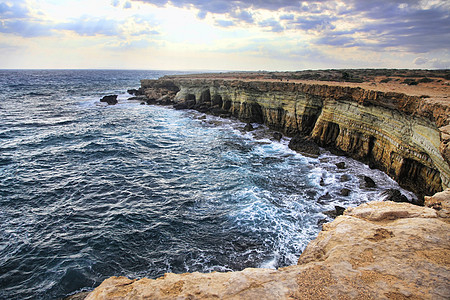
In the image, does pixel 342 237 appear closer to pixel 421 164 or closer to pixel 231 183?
pixel 231 183

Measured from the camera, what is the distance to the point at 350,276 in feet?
18.1

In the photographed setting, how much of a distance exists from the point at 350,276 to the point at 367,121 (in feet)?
61.8

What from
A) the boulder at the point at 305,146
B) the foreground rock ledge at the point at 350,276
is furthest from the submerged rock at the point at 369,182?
the foreground rock ledge at the point at 350,276

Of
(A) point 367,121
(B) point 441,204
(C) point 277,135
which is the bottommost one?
(C) point 277,135

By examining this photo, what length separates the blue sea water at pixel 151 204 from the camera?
10977 mm

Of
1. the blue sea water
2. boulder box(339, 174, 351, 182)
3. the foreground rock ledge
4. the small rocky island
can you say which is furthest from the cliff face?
the foreground rock ledge

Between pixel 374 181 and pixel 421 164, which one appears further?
pixel 374 181

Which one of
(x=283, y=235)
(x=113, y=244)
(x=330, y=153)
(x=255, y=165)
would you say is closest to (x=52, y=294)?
(x=113, y=244)

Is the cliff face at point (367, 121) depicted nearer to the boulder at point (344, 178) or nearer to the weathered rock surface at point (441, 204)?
the weathered rock surface at point (441, 204)

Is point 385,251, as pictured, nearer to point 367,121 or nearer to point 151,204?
point 151,204

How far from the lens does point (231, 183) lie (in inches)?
727

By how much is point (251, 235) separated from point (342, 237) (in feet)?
21.3

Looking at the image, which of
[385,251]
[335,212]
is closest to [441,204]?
[385,251]

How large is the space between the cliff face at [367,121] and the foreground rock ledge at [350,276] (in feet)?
17.6
